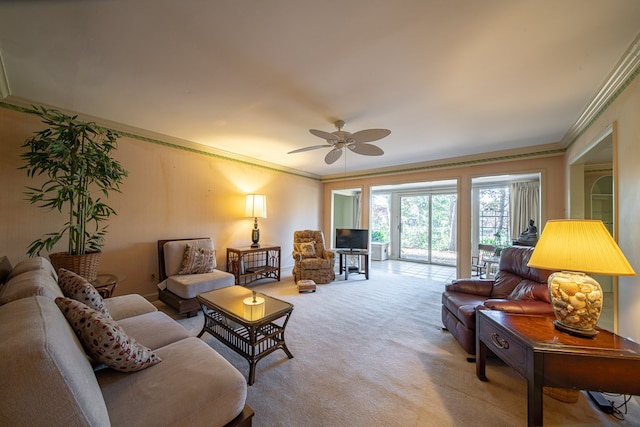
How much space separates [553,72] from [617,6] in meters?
0.64

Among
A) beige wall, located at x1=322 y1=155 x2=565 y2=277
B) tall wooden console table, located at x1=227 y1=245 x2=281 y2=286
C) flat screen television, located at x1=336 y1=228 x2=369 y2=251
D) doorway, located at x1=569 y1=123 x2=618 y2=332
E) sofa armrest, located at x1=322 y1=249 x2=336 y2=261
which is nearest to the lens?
doorway, located at x1=569 y1=123 x2=618 y2=332

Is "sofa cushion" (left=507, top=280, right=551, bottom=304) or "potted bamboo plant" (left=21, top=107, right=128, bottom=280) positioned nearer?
"sofa cushion" (left=507, top=280, right=551, bottom=304)

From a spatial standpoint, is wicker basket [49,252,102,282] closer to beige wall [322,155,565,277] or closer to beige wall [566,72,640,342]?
beige wall [566,72,640,342]

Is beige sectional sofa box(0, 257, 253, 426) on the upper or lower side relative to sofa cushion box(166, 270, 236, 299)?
upper

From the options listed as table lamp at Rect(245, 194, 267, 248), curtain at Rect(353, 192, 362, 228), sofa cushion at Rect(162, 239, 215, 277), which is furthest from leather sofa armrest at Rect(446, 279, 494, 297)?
curtain at Rect(353, 192, 362, 228)

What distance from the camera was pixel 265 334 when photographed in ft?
7.00

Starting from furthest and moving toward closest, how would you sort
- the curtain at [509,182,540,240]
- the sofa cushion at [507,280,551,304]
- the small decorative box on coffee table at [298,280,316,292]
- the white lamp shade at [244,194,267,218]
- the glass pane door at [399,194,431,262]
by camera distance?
the glass pane door at [399,194,431,262] < the curtain at [509,182,540,240] < the white lamp shade at [244,194,267,218] < the small decorative box on coffee table at [298,280,316,292] < the sofa cushion at [507,280,551,304]

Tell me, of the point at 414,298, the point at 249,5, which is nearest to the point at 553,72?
the point at 249,5

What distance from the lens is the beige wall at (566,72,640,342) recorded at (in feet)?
5.79

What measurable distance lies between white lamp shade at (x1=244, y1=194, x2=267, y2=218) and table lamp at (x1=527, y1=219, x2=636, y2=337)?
3981 mm

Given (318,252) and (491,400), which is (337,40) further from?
(318,252)

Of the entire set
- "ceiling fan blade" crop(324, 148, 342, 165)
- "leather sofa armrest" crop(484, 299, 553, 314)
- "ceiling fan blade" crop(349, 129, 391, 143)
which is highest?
"ceiling fan blade" crop(349, 129, 391, 143)

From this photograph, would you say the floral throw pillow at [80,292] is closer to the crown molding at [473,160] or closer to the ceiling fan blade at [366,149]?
the ceiling fan blade at [366,149]

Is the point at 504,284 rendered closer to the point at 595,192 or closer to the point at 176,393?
the point at 176,393
